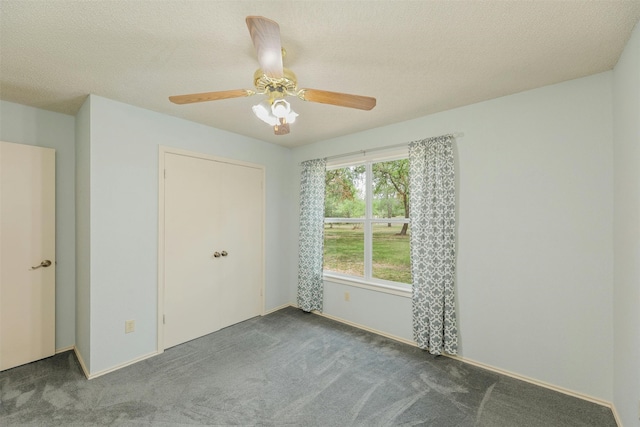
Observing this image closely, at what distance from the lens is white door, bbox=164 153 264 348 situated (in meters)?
2.85

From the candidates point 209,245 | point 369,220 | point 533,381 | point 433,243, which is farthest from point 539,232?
point 209,245

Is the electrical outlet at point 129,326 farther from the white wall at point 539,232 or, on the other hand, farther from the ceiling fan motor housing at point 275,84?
the white wall at point 539,232

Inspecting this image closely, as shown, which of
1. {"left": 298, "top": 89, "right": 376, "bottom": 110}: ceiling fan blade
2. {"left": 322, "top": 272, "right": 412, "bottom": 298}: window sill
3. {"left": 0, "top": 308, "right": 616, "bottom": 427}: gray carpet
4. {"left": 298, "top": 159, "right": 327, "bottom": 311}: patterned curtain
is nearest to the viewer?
{"left": 298, "top": 89, "right": 376, "bottom": 110}: ceiling fan blade

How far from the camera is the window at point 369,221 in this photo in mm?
3227

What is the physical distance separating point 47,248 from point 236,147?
7.03 feet

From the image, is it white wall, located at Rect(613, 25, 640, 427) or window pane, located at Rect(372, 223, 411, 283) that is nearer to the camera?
white wall, located at Rect(613, 25, 640, 427)

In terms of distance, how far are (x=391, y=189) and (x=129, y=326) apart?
122 inches

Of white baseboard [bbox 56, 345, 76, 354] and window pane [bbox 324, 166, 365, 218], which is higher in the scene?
window pane [bbox 324, 166, 365, 218]

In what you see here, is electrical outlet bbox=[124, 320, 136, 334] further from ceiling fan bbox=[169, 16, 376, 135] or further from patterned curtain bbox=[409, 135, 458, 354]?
patterned curtain bbox=[409, 135, 458, 354]

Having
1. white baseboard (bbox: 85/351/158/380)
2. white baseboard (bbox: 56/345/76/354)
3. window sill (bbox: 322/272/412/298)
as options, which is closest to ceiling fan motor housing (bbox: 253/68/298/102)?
window sill (bbox: 322/272/412/298)

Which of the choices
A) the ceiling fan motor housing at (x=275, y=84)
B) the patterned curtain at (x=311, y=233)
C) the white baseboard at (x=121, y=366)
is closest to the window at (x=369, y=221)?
the patterned curtain at (x=311, y=233)

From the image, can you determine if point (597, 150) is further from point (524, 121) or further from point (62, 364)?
point (62, 364)

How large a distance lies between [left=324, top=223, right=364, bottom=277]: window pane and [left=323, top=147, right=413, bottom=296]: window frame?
8 centimetres

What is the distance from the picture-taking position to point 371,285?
10.7 feet
